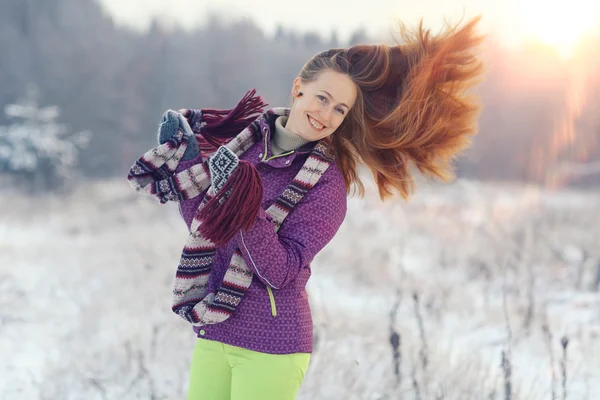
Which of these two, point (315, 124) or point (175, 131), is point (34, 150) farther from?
point (315, 124)

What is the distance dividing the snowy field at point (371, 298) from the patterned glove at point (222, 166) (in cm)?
169

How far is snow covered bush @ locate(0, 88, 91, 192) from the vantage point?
22.1ft

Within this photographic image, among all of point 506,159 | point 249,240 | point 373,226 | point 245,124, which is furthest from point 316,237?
point 506,159

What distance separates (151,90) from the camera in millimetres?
7129

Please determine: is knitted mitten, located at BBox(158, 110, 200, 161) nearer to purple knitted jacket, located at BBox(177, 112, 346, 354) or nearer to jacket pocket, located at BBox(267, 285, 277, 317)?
purple knitted jacket, located at BBox(177, 112, 346, 354)

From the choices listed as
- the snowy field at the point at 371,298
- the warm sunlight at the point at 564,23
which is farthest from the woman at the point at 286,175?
the warm sunlight at the point at 564,23

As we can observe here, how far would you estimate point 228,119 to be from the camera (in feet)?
4.98

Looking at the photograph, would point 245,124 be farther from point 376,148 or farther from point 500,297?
point 500,297

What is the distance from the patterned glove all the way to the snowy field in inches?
66.3

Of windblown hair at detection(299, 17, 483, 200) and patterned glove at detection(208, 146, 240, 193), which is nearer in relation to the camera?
patterned glove at detection(208, 146, 240, 193)

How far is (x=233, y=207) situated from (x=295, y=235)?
0.70 ft

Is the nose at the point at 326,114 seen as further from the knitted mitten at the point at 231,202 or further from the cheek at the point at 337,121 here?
the knitted mitten at the point at 231,202

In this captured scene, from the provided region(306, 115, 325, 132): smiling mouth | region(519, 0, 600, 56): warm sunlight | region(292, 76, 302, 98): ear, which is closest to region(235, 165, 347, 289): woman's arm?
region(306, 115, 325, 132): smiling mouth

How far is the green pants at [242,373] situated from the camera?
1.25m
